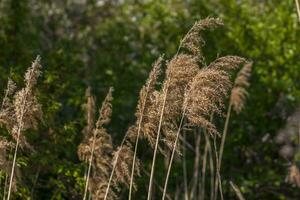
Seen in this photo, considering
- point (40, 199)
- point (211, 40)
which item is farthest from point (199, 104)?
point (211, 40)

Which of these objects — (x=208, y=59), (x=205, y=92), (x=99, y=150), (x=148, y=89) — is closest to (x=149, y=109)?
(x=148, y=89)

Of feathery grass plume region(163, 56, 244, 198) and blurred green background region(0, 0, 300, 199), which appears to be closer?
feathery grass plume region(163, 56, 244, 198)

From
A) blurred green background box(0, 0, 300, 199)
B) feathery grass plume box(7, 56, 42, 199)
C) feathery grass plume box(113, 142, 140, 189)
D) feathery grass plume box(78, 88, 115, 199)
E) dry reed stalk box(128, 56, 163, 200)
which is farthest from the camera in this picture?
blurred green background box(0, 0, 300, 199)

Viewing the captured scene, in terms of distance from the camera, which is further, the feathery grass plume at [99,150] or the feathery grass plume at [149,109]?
the feathery grass plume at [99,150]

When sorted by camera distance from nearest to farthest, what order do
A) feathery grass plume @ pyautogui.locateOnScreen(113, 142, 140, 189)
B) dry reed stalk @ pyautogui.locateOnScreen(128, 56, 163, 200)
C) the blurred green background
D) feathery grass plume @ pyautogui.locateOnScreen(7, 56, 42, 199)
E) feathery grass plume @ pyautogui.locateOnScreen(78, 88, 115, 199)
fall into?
feathery grass plume @ pyautogui.locateOnScreen(7, 56, 42, 199) → dry reed stalk @ pyautogui.locateOnScreen(128, 56, 163, 200) → feathery grass plume @ pyautogui.locateOnScreen(113, 142, 140, 189) → feathery grass plume @ pyautogui.locateOnScreen(78, 88, 115, 199) → the blurred green background

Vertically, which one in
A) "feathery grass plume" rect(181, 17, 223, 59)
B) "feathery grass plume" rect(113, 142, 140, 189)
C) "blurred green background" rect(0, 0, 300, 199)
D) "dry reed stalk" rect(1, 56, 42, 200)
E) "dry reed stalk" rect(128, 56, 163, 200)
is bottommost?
"feathery grass plume" rect(113, 142, 140, 189)

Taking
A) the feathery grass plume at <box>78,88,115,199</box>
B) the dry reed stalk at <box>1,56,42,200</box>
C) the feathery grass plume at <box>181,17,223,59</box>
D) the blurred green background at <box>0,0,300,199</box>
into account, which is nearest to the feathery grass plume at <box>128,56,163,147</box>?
the feathery grass plume at <box>181,17,223,59</box>

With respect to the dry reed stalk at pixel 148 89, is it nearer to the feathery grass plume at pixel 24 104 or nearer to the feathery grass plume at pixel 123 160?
the feathery grass plume at pixel 123 160

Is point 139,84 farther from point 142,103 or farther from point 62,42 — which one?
point 142,103

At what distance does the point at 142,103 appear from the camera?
4809 mm

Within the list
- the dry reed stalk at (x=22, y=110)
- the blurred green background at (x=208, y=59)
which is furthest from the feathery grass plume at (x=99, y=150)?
the blurred green background at (x=208, y=59)

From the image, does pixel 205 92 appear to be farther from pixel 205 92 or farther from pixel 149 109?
pixel 149 109

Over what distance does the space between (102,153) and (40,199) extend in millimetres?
2103

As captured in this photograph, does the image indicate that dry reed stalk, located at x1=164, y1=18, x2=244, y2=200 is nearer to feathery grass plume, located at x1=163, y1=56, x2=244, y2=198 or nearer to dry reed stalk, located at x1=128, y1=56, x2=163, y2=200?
feathery grass plume, located at x1=163, y1=56, x2=244, y2=198
